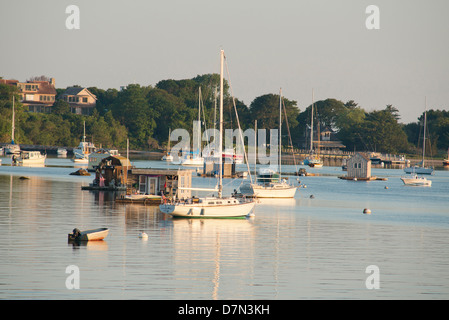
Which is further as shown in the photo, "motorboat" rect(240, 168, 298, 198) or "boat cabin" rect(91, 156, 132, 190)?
"motorboat" rect(240, 168, 298, 198)

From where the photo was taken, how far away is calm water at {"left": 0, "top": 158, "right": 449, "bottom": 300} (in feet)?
117

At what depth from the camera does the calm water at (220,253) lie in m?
35.7

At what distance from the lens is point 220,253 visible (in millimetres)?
46000

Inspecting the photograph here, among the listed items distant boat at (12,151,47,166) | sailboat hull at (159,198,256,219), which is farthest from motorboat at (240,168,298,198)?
distant boat at (12,151,47,166)

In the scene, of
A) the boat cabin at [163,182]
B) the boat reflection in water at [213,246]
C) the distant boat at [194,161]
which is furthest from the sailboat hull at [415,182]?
the boat reflection in water at [213,246]

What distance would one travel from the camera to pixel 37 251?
143 ft

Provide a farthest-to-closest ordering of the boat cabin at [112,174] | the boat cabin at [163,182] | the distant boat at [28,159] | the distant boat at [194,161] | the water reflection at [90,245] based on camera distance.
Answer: the distant boat at [194,161], the distant boat at [28,159], the boat cabin at [112,174], the boat cabin at [163,182], the water reflection at [90,245]

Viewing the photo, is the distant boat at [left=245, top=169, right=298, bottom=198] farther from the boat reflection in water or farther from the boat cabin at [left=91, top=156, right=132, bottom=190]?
the boat reflection in water

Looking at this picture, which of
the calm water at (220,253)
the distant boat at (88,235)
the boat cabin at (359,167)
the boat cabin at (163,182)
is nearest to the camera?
the calm water at (220,253)

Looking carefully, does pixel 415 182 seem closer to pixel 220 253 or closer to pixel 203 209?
pixel 203 209

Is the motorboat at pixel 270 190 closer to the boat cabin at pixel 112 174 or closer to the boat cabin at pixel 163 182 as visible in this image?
the boat cabin at pixel 163 182

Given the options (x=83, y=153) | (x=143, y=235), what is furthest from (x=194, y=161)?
(x=143, y=235)

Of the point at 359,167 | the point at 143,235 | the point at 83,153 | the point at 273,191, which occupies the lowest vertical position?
the point at 143,235

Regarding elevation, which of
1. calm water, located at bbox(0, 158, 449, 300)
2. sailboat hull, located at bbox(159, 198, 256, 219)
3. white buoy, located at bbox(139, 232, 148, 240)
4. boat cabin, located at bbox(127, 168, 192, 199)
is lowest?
calm water, located at bbox(0, 158, 449, 300)
